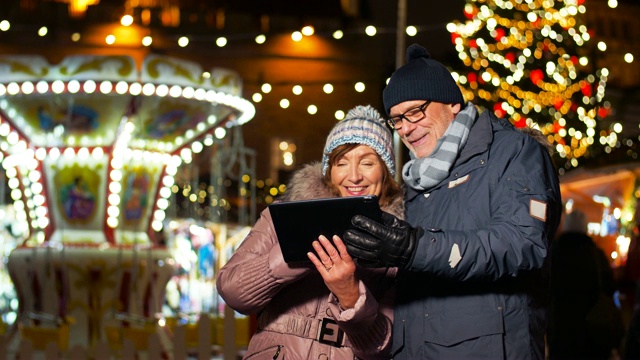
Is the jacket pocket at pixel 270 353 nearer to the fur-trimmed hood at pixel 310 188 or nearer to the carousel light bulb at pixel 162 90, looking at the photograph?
the fur-trimmed hood at pixel 310 188

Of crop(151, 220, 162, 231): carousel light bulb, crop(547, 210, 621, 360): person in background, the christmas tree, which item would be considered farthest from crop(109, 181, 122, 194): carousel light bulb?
the christmas tree

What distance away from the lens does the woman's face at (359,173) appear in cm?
386

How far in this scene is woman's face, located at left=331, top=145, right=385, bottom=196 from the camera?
3.86 metres

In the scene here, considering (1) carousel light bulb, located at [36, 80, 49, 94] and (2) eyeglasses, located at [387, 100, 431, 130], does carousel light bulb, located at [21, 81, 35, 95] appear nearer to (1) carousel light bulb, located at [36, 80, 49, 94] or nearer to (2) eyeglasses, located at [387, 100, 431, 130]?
(1) carousel light bulb, located at [36, 80, 49, 94]

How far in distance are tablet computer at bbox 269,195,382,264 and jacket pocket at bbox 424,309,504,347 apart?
1.39 ft

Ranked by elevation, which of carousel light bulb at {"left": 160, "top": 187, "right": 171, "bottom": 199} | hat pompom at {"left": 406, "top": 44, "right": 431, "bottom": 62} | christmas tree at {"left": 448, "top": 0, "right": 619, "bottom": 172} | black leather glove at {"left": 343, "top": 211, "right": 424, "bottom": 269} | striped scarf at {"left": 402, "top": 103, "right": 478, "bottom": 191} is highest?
christmas tree at {"left": 448, "top": 0, "right": 619, "bottom": 172}

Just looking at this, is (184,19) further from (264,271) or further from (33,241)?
(264,271)

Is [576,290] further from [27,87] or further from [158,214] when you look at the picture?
[158,214]

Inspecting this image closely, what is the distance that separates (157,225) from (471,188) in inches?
410

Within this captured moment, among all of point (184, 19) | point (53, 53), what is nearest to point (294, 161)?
point (184, 19)

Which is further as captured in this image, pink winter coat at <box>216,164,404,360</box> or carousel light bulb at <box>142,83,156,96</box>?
carousel light bulb at <box>142,83,156,96</box>

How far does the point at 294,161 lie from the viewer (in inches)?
1672

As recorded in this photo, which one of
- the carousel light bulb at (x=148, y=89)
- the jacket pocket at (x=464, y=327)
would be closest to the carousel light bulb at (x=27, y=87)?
the carousel light bulb at (x=148, y=89)

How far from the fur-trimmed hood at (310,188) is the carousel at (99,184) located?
8.17 metres
